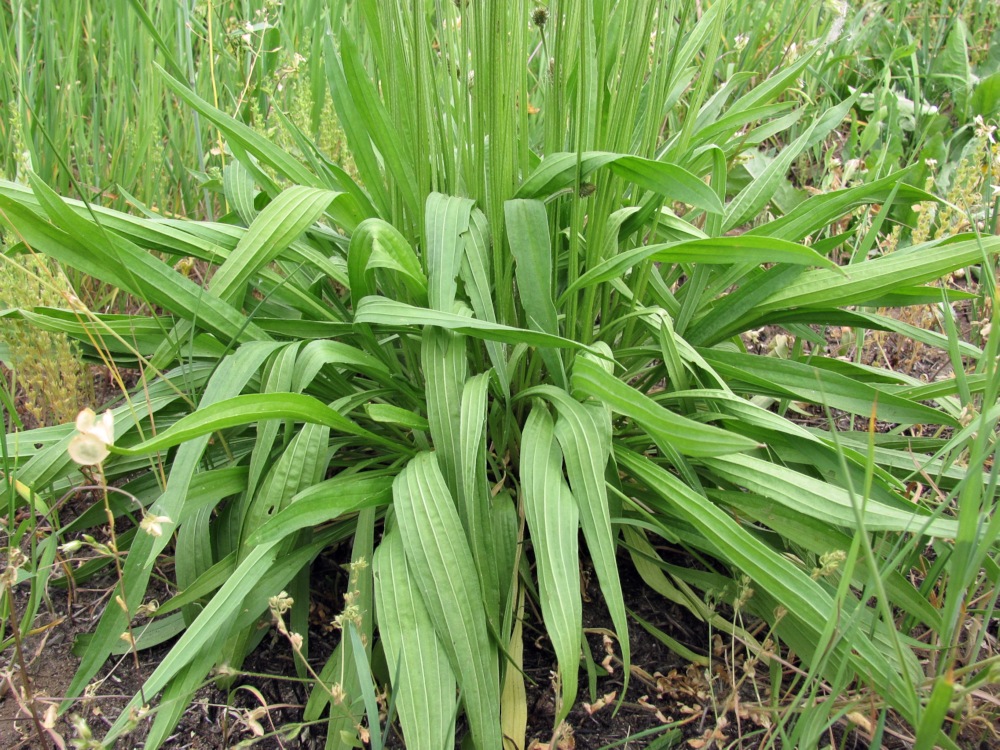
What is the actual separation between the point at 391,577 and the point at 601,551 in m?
0.28

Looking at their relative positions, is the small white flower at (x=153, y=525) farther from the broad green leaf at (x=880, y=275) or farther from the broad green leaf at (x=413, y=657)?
the broad green leaf at (x=880, y=275)

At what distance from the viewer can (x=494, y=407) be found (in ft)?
4.50

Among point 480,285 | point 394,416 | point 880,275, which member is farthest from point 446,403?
point 880,275

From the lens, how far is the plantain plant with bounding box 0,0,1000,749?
1.02 m

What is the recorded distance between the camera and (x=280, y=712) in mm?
1229

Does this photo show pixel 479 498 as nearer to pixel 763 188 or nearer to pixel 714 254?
pixel 714 254

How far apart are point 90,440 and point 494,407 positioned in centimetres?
72

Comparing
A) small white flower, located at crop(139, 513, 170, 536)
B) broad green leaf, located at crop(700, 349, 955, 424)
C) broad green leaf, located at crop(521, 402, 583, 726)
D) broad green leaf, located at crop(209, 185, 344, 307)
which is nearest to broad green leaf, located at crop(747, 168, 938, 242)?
broad green leaf, located at crop(700, 349, 955, 424)

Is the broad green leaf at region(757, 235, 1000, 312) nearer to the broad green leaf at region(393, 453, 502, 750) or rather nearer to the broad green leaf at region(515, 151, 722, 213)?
the broad green leaf at region(515, 151, 722, 213)

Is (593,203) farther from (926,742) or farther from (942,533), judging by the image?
(926,742)

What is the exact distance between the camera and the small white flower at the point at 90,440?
75 centimetres

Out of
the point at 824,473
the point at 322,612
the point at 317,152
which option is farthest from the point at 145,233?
the point at 824,473

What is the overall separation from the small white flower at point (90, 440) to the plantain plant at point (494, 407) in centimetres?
8

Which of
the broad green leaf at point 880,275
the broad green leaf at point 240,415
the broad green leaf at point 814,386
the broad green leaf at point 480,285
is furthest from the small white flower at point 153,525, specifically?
the broad green leaf at point 880,275
